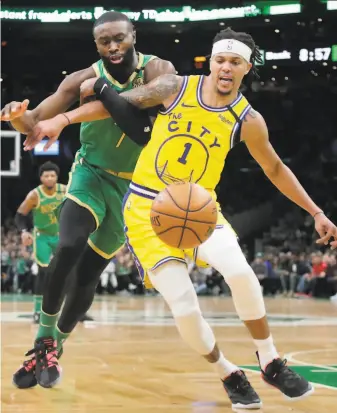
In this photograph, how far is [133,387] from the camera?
5227 mm

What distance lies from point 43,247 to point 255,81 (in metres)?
16.4

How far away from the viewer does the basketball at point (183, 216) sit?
3.99 metres

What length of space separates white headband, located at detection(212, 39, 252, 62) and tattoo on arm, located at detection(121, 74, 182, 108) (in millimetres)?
274

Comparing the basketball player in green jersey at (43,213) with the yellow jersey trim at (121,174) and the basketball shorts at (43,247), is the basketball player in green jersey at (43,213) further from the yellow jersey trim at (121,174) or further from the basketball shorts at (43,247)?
the yellow jersey trim at (121,174)

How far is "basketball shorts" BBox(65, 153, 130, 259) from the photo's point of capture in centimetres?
504

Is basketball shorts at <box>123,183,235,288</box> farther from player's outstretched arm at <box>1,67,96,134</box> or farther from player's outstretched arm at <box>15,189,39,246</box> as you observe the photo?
player's outstretched arm at <box>15,189,39,246</box>

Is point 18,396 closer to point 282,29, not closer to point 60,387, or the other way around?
point 60,387

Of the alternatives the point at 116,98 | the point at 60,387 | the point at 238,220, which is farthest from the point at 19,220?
the point at 238,220

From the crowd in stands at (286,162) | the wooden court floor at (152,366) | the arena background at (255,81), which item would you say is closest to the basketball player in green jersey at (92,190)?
the wooden court floor at (152,366)

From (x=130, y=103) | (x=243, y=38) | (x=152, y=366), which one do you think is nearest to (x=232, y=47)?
(x=243, y=38)

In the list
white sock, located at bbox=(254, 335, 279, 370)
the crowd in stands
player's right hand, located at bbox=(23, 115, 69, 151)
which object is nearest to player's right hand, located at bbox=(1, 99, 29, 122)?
player's right hand, located at bbox=(23, 115, 69, 151)

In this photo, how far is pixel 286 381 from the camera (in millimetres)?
4129

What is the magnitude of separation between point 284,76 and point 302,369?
20.5 metres

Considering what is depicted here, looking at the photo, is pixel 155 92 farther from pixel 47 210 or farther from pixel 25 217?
pixel 47 210
